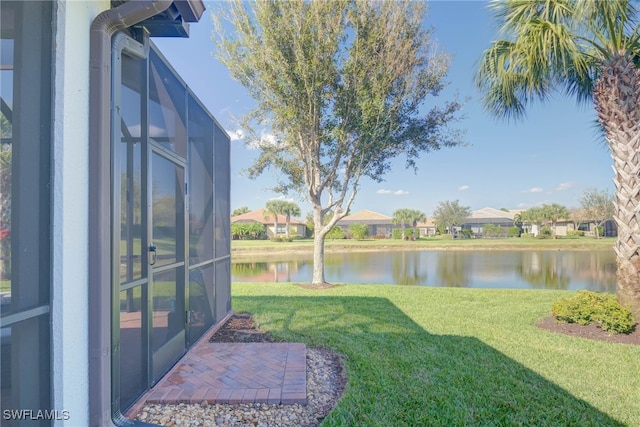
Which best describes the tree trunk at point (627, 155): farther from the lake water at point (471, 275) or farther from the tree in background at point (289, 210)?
the tree in background at point (289, 210)

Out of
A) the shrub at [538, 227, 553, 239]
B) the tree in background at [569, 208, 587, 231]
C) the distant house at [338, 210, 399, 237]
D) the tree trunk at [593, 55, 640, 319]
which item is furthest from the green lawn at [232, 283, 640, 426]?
the tree in background at [569, 208, 587, 231]

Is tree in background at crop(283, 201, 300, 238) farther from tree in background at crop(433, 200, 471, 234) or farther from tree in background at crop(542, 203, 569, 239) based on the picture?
tree in background at crop(542, 203, 569, 239)

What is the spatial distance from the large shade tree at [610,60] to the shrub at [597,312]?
1.34ft

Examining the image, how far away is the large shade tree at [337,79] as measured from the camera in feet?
24.6

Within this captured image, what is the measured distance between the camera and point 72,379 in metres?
1.70

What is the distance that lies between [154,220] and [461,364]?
3.31 metres

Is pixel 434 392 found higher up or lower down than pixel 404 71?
lower down

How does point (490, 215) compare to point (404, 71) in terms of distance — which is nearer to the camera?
point (404, 71)

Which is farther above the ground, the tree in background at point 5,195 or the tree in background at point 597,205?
the tree in background at point 597,205

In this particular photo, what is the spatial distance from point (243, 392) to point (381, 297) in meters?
4.85

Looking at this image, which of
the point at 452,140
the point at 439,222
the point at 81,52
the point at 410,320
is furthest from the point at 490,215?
the point at 81,52

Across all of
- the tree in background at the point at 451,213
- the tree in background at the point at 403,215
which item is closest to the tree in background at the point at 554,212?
the tree in background at the point at 451,213

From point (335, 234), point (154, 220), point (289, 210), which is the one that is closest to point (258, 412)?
point (154, 220)

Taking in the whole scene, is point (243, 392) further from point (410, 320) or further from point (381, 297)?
point (381, 297)
